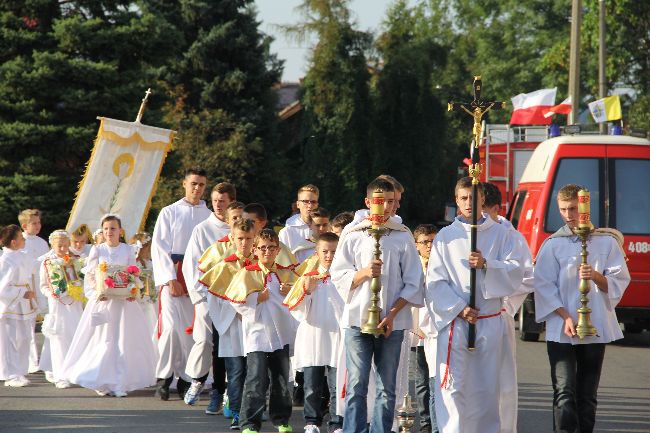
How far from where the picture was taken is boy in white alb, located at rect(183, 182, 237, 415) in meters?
11.2

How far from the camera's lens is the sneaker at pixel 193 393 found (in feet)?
38.0

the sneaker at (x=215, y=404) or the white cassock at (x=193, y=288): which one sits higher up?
the white cassock at (x=193, y=288)

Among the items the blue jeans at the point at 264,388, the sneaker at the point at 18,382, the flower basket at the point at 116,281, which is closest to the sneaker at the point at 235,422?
the blue jeans at the point at 264,388

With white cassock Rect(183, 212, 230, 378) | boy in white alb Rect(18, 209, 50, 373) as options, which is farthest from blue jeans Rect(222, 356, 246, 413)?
boy in white alb Rect(18, 209, 50, 373)

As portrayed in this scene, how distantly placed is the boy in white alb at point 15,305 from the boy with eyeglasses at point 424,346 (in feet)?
16.0

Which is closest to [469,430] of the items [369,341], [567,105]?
[369,341]

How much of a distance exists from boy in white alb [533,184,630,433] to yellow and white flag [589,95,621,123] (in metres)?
18.8

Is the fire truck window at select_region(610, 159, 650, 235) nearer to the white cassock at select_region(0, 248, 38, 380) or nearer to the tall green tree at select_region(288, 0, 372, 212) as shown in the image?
the white cassock at select_region(0, 248, 38, 380)

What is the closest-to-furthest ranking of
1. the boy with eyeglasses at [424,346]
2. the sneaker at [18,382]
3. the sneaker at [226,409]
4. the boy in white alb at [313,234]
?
the boy with eyeglasses at [424,346] < the sneaker at [226,409] < the boy in white alb at [313,234] < the sneaker at [18,382]

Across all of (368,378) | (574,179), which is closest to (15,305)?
(368,378)

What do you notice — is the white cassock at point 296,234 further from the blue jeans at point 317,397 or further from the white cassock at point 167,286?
the blue jeans at point 317,397

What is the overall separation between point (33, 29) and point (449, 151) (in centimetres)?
2739

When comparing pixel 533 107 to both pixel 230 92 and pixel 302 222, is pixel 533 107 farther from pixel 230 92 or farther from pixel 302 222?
pixel 302 222

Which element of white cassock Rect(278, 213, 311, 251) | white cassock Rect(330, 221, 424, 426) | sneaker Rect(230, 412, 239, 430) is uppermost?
white cassock Rect(278, 213, 311, 251)
